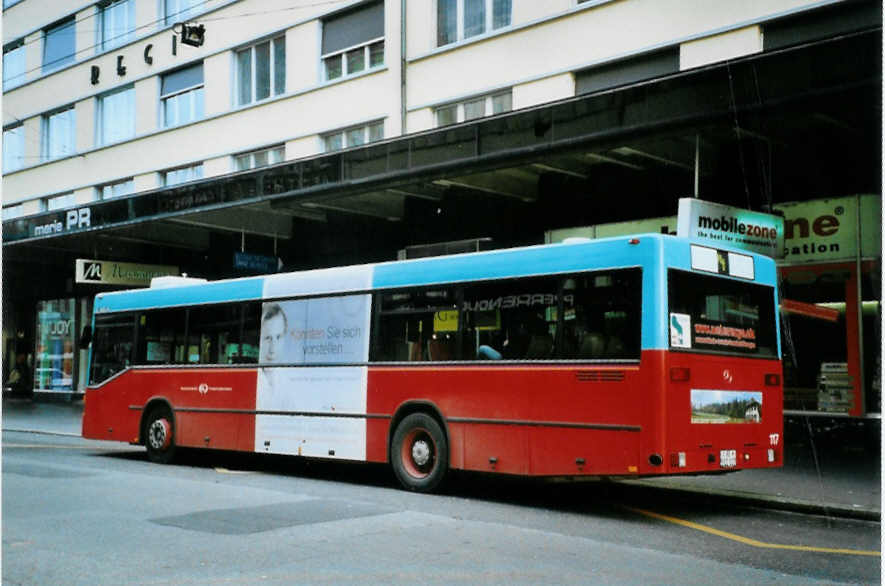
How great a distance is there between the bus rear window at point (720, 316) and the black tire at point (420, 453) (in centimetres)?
324

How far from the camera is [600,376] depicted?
980 cm

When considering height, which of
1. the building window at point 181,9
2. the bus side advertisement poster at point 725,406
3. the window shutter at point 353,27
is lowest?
the bus side advertisement poster at point 725,406

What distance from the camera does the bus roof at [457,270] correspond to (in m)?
9.63

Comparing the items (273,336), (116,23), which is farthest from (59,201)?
(273,336)

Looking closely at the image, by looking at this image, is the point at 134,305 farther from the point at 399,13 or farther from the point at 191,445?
the point at 399,13

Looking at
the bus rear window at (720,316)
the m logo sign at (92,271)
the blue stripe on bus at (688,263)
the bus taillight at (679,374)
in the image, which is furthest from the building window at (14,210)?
the bus taillight at (679,374)

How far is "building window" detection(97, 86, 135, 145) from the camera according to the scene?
31.0 meters

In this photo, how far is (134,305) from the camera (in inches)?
620

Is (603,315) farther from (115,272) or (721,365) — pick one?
(115,272)

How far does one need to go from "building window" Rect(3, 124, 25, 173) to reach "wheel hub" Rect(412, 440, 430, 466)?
28.5m

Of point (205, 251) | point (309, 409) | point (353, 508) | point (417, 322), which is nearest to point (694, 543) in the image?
point (353, 508)

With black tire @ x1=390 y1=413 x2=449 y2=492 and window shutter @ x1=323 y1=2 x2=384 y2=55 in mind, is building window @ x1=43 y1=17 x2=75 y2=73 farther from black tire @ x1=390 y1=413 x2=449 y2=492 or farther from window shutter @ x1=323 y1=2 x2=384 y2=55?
black tire @ x1=390 y1=413 x2=449 y2=492

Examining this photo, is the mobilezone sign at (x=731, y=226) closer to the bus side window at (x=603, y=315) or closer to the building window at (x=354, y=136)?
the bus side window at (x=603, y=315)

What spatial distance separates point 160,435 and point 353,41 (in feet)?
40.0
